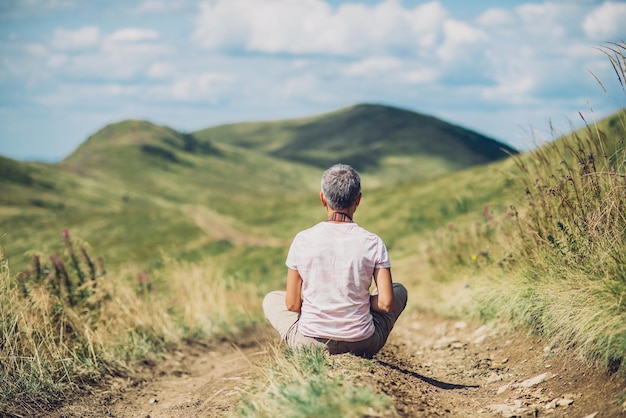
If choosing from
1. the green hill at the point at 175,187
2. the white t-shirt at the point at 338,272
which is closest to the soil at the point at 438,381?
the white t-shirt at the point at 338,272

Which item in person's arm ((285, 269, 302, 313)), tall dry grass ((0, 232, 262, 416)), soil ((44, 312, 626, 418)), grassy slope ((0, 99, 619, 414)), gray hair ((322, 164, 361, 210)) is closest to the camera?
soil ((44, 312, 626, 418))

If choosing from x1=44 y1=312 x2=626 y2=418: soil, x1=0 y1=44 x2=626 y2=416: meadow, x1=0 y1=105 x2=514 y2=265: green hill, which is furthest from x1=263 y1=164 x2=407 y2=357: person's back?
x1=0 y1=105 x2=514 y2=265: green hill

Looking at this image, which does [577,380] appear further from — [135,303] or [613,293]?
[135,303]

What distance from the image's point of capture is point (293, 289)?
15.6 ft

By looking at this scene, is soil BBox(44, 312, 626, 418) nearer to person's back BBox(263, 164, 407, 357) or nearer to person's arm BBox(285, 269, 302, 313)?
person's back BBox(263, 164, 407, 357)

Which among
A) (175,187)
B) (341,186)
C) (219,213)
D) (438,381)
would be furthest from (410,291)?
(175,187)

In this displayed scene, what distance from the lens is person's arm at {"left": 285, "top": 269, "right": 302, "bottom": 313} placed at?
4746mm

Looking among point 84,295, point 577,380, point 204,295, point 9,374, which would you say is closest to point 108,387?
point 9,374

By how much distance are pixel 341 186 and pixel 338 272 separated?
69 cm

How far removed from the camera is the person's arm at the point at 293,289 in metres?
4.75

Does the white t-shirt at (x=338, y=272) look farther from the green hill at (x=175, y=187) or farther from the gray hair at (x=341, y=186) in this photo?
the green hill at (x=175, y=187)

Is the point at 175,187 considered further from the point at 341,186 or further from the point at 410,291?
the point at 341,186

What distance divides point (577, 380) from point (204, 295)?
6.85 metres

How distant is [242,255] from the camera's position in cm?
2891
